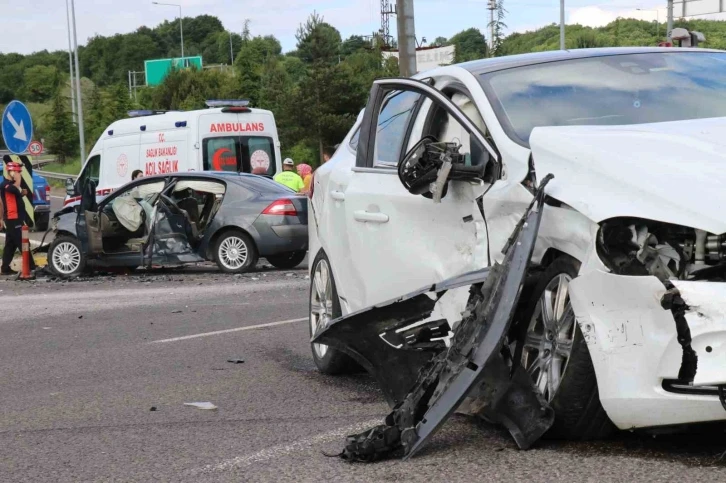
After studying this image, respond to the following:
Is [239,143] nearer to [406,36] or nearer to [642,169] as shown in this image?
[406,36]

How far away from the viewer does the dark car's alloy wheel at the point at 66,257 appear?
17609mm

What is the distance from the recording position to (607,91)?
5.88m

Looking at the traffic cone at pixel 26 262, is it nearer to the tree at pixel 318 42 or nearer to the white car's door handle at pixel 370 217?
the white car's door handle at pixel 370 217

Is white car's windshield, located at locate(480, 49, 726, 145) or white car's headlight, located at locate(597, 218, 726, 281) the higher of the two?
white car's windshield, located at locate(480, 49, 726, 145)

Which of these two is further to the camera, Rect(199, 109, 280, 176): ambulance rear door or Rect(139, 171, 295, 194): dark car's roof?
Rect(199, 109, 280, 176): ambulance rear door

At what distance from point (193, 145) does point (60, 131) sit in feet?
203

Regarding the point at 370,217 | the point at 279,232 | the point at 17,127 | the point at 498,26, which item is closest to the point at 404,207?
the point at 370,217

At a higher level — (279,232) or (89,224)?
(89,224)

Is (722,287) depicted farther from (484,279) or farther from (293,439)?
(293,439)

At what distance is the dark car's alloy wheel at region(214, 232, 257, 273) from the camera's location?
1709 cm

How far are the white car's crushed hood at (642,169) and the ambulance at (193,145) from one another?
1797cm

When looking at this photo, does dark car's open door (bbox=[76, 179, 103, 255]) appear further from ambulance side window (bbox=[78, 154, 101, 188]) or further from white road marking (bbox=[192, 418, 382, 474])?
white road marking (bbox=[192, 418, 382, 474])

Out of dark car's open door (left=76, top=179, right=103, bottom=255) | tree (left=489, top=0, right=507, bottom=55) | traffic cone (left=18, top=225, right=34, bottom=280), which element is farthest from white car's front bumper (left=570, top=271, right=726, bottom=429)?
tree (left=489, top=0, right=507, bottom=55)

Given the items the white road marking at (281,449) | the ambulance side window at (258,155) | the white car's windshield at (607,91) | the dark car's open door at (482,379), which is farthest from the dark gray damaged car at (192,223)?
the dark car's open door at (482,379)
